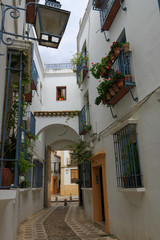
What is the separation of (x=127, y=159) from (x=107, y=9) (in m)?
4.54

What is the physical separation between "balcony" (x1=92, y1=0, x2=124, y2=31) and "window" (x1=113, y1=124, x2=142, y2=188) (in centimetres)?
345

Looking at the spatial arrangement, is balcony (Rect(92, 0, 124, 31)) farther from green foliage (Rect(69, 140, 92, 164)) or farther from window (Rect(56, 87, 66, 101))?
window (Rect(56, 87, 66, 101))

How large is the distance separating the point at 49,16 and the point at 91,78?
5.97 m

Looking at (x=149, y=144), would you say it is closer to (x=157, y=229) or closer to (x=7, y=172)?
(x=157, y=229)

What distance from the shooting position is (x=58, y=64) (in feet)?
51.1

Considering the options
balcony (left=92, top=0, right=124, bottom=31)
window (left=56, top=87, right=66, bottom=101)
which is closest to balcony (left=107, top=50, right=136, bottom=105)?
balcony (left=92, top=0, right=124, bottom=31)

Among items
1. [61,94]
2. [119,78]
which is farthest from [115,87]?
[61,94]

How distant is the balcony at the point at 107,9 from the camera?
6205 mm

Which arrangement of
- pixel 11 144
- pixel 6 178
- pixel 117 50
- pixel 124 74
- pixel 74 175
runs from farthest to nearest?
pixel 74 175 < pixel 117 50 < pixel 124 74 < pixel 11 144 < pixel 6 178

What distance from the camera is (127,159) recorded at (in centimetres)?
538

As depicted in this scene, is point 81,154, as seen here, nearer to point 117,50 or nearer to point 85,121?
point 85,121

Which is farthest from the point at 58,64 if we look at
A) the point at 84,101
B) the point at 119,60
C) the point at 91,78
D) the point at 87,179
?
the point at 119,60

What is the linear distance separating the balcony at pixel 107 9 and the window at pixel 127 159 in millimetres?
3448

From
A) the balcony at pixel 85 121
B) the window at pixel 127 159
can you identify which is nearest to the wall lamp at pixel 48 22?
the window at pixel 127 159
